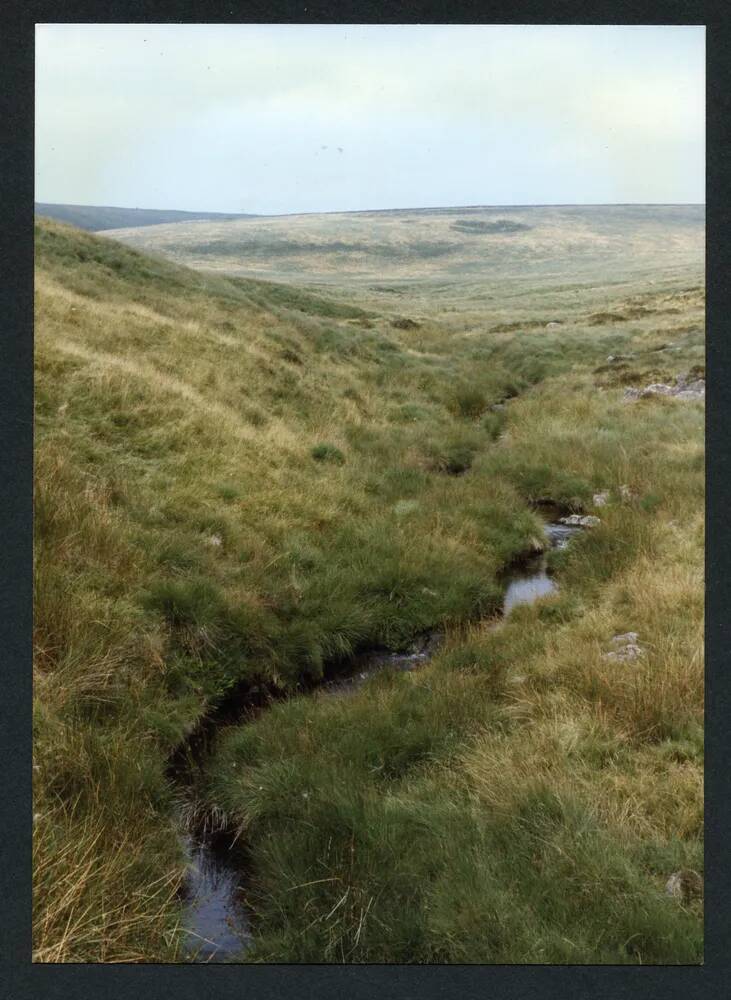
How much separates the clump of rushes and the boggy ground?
0.25ft

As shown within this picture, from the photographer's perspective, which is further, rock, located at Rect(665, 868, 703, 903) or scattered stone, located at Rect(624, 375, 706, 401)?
scattered stone, located at Rect(624, 375, 706, 401)

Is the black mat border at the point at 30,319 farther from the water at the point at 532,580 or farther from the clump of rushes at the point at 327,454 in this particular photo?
the clump of rushes at the point at 327,454

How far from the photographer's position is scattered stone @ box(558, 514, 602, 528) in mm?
10473

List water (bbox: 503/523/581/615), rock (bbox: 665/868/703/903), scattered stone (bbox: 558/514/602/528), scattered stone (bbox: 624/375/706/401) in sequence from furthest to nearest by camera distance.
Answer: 1. scattered stone (bbox: 624/375/706/401)
2. scattered stone (bbox: 558/514/602/528)
3. water (bbox: 503/523/581/615)
4. rock (bbox: 665/868/703/903)

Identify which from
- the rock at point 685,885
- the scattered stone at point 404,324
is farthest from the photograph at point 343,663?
the scattered stone at point 404,324

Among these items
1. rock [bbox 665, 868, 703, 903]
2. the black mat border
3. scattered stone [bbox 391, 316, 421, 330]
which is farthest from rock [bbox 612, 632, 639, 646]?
scattered stone [bbox 391, 316, 421, 330]

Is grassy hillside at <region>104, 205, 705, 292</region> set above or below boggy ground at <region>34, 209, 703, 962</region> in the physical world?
above

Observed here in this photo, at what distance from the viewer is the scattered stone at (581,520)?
1047 centimetres

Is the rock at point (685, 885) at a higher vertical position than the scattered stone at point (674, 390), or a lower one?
lower

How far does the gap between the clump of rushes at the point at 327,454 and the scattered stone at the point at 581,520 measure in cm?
358

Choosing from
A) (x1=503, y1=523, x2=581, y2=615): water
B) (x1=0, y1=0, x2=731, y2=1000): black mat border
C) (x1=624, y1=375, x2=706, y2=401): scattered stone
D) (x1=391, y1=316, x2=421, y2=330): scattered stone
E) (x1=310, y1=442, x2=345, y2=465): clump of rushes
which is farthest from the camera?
(x1=391, y1=316, x2=421, y2=330): scattered stone

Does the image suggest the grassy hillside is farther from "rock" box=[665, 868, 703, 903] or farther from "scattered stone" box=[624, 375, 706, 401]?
"rock" box=[665, 868, 703, 903]

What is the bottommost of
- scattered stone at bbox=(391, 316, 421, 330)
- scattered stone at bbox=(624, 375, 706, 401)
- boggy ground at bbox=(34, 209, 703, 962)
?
boggy ground at bbox=(34, 209, 703, 962)

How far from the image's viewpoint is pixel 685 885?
419 centimetres
